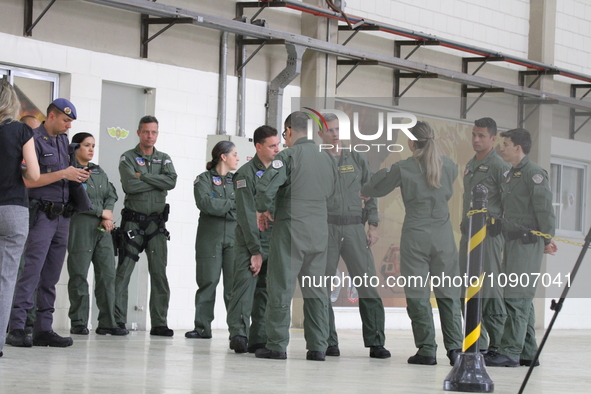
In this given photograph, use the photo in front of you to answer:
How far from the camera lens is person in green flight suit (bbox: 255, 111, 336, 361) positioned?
634cm

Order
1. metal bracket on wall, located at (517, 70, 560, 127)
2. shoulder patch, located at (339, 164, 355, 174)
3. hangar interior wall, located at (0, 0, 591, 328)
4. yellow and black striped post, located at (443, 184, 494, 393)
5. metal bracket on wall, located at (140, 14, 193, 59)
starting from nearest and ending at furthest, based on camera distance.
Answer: yellow and black striped post, located at (443, 184, 494, 393) → shoulder patch, located at (339, 164, 355, 174) → hangar interior wall, located at (0, 0, 591, 328) → metal bracket on wall, located at (140, 14, 193, 59) → metal bracket on wall, located at (517, 70, 560, 127)

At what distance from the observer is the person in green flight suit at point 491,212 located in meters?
6.90

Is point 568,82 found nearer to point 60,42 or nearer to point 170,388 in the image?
point 60,42

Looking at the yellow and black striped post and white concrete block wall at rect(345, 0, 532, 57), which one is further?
white concrete block wall at rect(345, 0, 532, 57)

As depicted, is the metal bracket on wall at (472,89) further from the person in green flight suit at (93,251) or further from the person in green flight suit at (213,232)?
the person in green flight suit at (93,251)

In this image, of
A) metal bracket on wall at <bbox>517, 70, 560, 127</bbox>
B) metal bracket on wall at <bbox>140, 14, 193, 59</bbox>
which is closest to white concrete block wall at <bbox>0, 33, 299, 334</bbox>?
metal bracket on wall at <bbox>140, 14, 193, 59</bbox>

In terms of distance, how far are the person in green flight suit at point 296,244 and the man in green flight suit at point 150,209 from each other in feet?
6.85

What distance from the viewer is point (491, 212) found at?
682 centimetres

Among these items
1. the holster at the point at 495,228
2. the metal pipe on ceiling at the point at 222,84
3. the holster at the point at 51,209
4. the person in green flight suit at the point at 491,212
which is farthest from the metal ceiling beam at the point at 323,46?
the holster at the point at 495,228

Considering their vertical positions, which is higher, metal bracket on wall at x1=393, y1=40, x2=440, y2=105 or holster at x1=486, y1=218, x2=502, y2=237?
metal bracket on wall at x1=393, y1=40, x2=440, y2=105

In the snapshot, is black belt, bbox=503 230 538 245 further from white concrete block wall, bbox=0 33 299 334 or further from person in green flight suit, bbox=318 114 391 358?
white concrete block wall, bbox=0 33 299 334

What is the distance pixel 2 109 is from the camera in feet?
18.0

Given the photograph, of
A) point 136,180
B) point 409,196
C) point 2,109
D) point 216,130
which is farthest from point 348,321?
point 2,109

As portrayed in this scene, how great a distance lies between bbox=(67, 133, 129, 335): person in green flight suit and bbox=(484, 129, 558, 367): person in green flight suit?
3481mm
